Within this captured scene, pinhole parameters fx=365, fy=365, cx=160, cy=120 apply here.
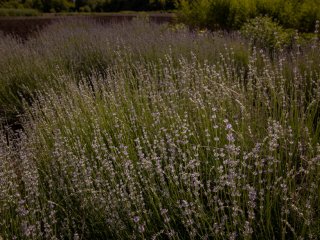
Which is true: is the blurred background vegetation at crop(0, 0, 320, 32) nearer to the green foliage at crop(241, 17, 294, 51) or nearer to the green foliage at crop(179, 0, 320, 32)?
the green foliage at crop(179, 0, 320, 32)

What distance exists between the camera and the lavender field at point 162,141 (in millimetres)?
2043

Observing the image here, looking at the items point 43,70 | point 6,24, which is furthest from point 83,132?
point 6,24

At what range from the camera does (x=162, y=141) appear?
2301mm

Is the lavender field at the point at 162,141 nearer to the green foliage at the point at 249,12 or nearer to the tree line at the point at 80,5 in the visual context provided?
the green foliage at the point at 249,12

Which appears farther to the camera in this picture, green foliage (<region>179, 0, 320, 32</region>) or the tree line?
the tree line

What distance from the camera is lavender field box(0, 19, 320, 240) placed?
2.04 metres

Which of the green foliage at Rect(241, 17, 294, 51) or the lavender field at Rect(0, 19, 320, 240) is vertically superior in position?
the green foliage at Rect(241, 17, 294, 51)

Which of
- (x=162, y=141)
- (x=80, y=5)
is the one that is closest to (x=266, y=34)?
(x=162, y=141)

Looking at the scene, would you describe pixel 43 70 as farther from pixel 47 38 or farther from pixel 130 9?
pixel 130 9

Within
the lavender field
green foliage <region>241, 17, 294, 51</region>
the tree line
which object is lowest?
the tree line

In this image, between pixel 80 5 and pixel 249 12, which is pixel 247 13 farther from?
pixel 80 5

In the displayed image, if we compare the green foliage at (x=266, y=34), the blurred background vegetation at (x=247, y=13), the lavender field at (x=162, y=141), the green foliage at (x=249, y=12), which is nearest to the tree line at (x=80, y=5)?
the blurred background vegetation at (x=247, y=13)

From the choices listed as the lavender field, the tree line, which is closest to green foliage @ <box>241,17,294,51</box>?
the lavender field

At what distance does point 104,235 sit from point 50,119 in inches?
66.2
